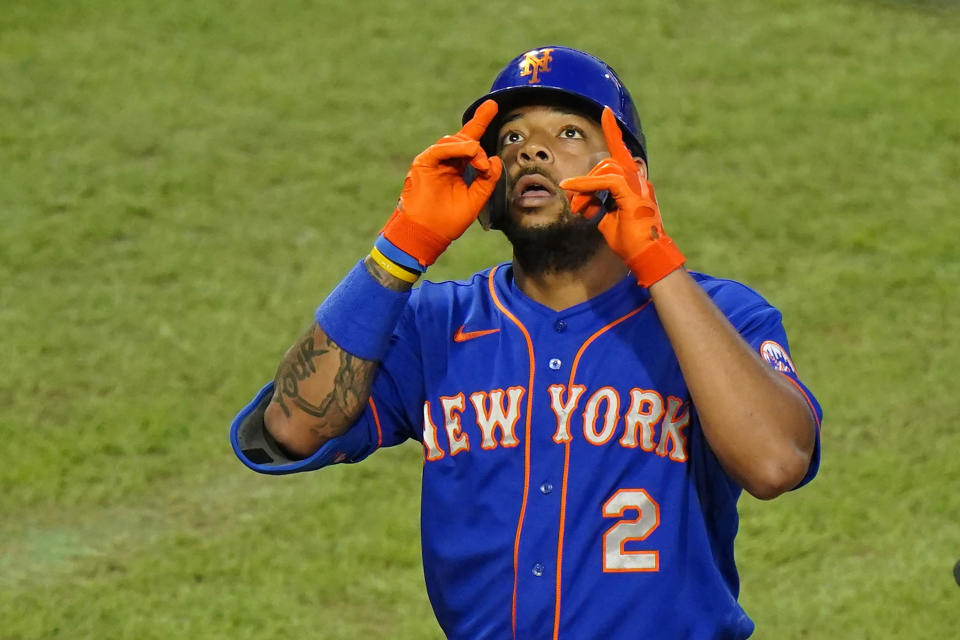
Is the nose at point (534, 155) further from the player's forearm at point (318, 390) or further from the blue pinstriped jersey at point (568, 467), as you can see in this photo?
the player's forearm at point (318, 390)

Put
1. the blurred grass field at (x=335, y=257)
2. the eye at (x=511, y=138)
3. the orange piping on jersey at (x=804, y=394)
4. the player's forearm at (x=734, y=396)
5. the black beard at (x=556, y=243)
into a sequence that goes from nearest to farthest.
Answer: the player's forearm at (x=734, y=396) → the orange piping on jersey at (x=804, y=394) → the black beard at (x=556, y=243) → the eye at (x=511, y=138) → the blurred grass field at (x=335, y=257)

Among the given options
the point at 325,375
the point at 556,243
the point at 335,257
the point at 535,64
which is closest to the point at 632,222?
the point at 556,243

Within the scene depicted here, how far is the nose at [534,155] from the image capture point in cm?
338

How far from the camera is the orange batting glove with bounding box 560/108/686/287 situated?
119 inches

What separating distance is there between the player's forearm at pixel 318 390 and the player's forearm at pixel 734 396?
0.62 meters

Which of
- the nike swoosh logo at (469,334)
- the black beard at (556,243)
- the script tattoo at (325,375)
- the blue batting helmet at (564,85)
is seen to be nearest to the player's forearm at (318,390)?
the script tattoo at (325,375)

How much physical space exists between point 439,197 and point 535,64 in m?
0.45

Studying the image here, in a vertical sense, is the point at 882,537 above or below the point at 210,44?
below

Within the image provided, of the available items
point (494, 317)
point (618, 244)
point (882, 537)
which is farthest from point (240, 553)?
point (618, 244)

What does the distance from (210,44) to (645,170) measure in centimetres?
822

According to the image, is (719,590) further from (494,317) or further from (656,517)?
(494,317)

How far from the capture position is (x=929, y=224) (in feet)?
29.2

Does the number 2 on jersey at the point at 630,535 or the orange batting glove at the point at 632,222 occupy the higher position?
the orange batting glove at the point at 632,222

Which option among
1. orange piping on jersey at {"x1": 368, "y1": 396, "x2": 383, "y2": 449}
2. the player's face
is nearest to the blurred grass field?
orange piping on jersey at {"x1": 368, "y1": 396, "x2": 383, "y2": 449}
